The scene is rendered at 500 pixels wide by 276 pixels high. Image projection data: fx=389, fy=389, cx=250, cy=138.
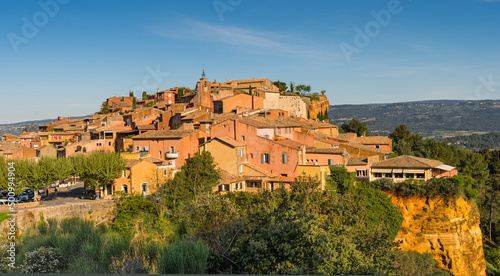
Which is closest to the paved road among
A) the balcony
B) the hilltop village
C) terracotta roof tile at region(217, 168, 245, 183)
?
the hilltop village

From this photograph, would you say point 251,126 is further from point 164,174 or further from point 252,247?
point 252,247

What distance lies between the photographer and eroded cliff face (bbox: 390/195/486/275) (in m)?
29.5

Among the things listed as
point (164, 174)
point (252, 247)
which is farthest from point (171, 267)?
point (164, 174)

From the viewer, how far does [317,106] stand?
70.9 metres

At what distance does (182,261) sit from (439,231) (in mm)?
28711

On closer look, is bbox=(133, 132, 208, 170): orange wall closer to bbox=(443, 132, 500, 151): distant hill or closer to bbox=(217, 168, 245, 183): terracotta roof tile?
bbox=(217, 168, 245, 183): terracotta roof tile

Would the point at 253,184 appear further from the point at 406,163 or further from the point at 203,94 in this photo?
the point at 203,94

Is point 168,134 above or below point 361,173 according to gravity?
above

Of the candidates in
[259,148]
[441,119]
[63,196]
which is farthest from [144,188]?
[441,119]

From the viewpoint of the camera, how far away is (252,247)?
9.12 m

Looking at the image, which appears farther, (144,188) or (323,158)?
(323,158)

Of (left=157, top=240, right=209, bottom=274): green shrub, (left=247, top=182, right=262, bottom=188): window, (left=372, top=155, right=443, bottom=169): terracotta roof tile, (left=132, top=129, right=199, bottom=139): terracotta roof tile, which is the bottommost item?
(left=247, top=182, right=262, bottom=188): window

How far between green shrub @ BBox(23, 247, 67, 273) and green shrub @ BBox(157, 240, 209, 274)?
2.81m

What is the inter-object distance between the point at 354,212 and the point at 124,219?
1389 cm
